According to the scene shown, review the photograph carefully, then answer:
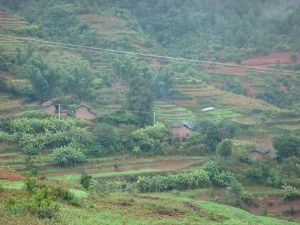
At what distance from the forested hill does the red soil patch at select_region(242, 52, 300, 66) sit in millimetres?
619

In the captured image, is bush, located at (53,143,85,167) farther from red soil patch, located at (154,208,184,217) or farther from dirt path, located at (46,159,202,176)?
red soil patch, located at (154,208,184,217)

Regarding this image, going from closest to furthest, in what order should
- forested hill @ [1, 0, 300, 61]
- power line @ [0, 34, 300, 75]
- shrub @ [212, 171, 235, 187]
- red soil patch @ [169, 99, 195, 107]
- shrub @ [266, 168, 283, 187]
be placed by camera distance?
shrub @ [212, 171, 235, 187] < shrub @ [266, 168, 283, 187] < red soil patch @ [169, 99, 195, 107] < power line @ [0, 34, 300, 75] < forested hill @ [1, 0, 300, 61]

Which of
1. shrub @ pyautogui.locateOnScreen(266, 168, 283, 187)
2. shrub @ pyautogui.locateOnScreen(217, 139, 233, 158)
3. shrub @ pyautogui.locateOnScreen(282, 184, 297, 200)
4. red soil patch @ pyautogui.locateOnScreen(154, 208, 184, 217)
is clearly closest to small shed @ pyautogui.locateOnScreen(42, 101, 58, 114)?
shrub @ pyautogui.locateOnScreen(217, 139, 233, 158)

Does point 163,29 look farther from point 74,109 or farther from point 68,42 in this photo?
point 74,109

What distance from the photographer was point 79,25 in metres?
49.3

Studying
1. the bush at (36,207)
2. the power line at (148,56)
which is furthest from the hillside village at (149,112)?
the power line at (148,56)

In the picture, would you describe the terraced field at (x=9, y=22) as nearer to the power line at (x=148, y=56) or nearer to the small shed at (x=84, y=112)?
the power line at (x=148, y=56)

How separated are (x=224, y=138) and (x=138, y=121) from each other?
18.7 feet

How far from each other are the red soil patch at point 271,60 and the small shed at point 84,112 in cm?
1968

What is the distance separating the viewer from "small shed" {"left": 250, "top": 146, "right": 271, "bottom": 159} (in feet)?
106

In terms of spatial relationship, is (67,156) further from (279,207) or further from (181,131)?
(279,207)

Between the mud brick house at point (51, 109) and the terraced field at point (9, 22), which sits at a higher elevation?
the terraced field at point (9, 22)

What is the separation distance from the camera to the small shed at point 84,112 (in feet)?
117

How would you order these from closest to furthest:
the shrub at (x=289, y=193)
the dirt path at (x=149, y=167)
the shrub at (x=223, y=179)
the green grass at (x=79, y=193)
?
the green grass at (x=79, y=193)
the shrub at (x=289, y=193)
the shrub at (x=223, y=179)
the dirt path at (x=149, y=167)
